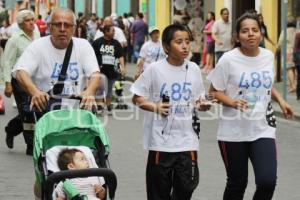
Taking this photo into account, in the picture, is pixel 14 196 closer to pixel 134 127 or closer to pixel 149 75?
pixel 149 75

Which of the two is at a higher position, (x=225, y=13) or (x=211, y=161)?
(x=225, y=13)

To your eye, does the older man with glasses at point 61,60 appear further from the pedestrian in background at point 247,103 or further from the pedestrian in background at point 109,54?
the pedestrian in background at point 109,54

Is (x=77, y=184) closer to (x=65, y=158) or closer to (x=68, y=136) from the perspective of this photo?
(x=65, y=158)

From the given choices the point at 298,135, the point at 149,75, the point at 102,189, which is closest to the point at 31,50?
the point at 149,75

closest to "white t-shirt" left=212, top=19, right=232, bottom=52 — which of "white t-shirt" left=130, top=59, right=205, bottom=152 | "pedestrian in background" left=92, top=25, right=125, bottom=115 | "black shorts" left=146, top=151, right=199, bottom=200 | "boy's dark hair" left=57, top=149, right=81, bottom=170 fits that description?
"pedestrian in background" left=92, top=25, right=125, bottom=115

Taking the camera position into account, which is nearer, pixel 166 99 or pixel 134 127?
pixel 166 99

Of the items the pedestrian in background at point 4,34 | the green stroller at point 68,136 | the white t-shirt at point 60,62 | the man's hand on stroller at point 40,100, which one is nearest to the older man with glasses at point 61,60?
the white t-shirt at point 60,62

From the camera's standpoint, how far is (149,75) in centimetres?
723

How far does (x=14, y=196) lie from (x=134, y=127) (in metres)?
6.50

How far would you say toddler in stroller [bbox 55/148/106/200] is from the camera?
263 inches

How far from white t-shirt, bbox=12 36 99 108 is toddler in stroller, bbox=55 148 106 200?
4.01 feet

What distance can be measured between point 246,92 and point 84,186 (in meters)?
1.49

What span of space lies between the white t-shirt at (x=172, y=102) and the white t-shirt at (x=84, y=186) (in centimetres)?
62

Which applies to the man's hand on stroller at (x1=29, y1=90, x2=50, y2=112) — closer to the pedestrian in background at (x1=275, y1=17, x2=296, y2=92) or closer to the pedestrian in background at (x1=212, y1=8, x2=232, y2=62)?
the pedestrian in background at (x1=275, y1=17, x2=296, y2=92)
